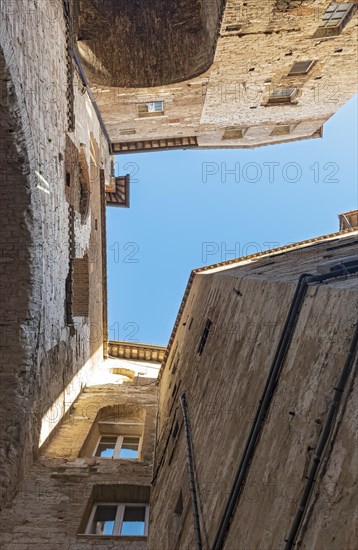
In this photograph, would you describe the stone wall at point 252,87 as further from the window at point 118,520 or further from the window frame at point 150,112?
the window at point 118,520

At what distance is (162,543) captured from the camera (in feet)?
16.6

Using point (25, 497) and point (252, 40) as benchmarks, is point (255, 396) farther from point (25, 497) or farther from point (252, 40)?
point (252, 40)

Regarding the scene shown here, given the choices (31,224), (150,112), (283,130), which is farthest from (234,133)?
(31,224)

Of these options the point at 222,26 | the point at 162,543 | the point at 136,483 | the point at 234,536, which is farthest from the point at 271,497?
the point at 222,26

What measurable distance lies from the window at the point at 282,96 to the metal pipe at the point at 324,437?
48.0 feet

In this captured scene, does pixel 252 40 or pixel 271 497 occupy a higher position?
pixel 252 40

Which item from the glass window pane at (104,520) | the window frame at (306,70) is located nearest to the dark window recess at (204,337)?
the glass window pane at (104,520)

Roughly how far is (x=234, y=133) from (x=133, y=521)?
17.3m

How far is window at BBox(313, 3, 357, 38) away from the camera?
427 inches

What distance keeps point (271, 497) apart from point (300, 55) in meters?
13.2

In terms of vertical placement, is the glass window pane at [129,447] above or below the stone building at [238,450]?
below

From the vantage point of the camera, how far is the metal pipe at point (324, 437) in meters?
2.42

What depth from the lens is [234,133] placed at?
64.5 feet

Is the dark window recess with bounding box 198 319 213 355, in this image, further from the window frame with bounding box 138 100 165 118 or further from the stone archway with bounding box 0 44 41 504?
the window frame with bounding box 138 100 165 118
